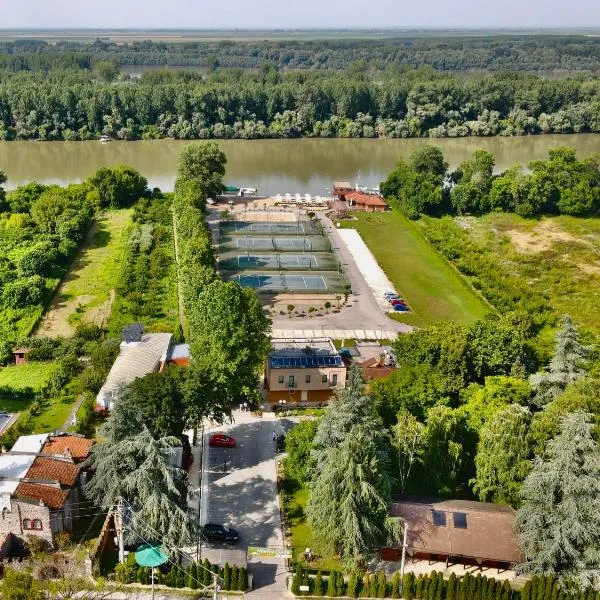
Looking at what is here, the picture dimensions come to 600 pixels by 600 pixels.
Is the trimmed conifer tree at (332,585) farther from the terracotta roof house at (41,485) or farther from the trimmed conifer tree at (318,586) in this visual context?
the terracotta roof house at (41,485)

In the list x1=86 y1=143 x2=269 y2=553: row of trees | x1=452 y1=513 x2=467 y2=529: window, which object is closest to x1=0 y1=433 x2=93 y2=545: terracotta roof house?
x1=86 y1=143 x2=269 y2=553: row of trees

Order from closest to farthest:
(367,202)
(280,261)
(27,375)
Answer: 1. (27,375)
2. (280,261)
3. (367,202)

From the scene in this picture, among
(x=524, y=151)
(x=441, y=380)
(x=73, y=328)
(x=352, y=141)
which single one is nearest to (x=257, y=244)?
(x=73, y=328)

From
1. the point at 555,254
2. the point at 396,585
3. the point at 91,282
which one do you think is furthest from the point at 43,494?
the point at 555,254

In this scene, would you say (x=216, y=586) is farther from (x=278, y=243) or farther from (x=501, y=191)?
(x=501, y=191)

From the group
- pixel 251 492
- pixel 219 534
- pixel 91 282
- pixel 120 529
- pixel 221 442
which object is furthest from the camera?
pixel 91 282

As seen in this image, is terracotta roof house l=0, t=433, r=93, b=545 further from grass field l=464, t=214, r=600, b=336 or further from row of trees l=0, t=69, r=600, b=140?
row of trees l=0, t=69, r=600, b=140

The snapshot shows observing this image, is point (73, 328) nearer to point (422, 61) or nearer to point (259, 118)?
point (259, 118)
